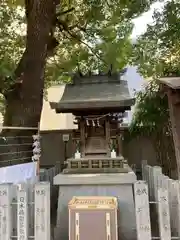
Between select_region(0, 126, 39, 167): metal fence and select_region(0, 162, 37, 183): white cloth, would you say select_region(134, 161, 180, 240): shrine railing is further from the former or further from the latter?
select_region(0, 126, 39, 167): metal fence

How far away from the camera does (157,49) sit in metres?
10.8

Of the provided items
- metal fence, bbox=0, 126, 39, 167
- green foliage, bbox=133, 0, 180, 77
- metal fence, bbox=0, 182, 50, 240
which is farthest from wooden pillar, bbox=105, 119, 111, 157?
green foliage, bbox=133, 0, 180, 77

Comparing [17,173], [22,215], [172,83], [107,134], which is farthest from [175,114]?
[22,215]

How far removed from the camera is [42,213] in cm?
506

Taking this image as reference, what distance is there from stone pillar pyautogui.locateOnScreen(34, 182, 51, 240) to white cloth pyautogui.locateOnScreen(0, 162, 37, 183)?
3.42 ft

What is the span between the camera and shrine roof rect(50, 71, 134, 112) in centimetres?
668

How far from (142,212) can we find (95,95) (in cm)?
307

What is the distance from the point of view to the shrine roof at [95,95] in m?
6.68

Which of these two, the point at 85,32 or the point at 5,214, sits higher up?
the point at 85,32

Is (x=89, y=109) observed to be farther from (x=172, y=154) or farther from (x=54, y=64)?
(x=54, y=64)

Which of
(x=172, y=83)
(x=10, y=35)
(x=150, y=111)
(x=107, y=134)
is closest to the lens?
(x=172, y=83)

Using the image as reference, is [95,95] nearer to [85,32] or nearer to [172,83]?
[172,83]

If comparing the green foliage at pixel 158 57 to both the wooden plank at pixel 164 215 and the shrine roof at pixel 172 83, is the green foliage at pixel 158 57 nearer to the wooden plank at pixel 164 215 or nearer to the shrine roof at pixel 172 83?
the shrine roof at pixel 172 83

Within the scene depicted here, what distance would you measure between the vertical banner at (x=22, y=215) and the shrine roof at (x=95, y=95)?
2237 mm
